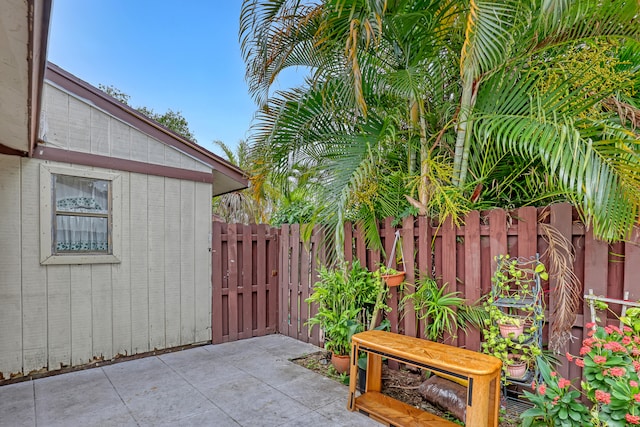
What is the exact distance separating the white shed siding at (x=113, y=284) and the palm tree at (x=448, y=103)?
54.4 inches

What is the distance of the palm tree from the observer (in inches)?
85.6

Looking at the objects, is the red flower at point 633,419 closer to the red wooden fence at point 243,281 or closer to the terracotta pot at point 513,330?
the terracotta pot at point 513,330

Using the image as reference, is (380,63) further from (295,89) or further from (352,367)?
(352,367)

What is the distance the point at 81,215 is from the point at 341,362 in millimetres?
2953

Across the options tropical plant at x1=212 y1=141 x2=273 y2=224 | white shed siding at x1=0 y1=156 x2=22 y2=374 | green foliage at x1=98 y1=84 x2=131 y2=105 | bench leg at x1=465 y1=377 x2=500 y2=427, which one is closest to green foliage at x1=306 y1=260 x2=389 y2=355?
bench leg at x1=465 y1=377 x2=500 y2=427

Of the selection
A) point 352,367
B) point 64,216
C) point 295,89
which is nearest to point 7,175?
point 64,216

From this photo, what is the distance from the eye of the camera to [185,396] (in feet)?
9.07

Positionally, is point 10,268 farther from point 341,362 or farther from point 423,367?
point 423,367

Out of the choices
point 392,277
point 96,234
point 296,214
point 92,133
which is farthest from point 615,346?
point 92,133

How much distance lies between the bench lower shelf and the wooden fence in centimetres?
64

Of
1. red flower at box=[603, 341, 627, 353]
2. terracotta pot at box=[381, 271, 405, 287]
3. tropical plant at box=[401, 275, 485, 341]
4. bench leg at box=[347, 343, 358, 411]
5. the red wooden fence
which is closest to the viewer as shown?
red flower at box=[603, 341, 627, 353]

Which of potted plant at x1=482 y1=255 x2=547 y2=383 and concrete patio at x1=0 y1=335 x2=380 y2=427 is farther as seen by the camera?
concrete patio at x1=0 y1=335 x2=380 y2=427

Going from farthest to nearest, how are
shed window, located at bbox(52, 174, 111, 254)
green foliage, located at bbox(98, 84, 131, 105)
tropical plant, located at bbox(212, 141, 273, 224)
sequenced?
tropical plant, located at bbox(212, 141, 273, 224)
green foliage, located at bbox(98, 84, 131, 105)
shed window, located at bbox(52, 174, 111, 254)

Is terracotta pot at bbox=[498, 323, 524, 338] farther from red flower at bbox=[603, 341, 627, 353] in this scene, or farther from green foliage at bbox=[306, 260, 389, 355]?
green foliage at bbox=[306, 260, 389, 355]
